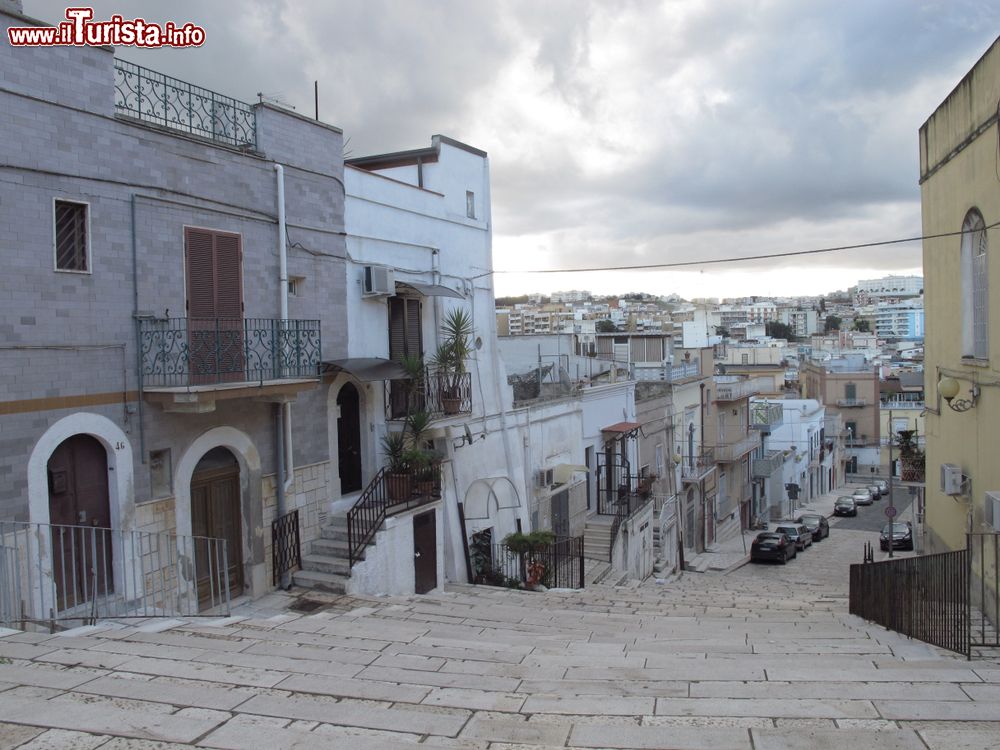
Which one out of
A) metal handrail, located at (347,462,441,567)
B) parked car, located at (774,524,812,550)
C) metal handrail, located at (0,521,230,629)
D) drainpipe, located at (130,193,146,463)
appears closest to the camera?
metal handrail, located at (0,521,230,629)

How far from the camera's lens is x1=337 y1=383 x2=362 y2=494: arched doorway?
14641mm

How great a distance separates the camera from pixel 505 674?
292 inches

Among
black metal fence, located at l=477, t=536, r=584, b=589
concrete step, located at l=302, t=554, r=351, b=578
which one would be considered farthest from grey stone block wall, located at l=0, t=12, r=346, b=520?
black metal fence, located at l=477, t=536, r=584, b=589

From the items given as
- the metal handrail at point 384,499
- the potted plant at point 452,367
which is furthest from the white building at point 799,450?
the metal handrail at point 384,499

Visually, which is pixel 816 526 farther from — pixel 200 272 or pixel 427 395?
pixel 200 272

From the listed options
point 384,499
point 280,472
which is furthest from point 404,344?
point 280,472

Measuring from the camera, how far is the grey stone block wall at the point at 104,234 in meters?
9.45

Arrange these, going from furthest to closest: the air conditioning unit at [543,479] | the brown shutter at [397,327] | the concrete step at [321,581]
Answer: the air conditioning unit at [543,479], the brown shutter at [397,327], the concrete step at [321,581]

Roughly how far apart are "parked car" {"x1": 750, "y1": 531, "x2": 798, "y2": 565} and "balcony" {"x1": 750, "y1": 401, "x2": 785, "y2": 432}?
14.3m

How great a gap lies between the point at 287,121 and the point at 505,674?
938 cm

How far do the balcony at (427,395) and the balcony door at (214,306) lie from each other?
11.9 ft

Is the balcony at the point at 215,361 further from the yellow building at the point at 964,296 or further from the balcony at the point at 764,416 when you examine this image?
the balcony at the point at 764,416

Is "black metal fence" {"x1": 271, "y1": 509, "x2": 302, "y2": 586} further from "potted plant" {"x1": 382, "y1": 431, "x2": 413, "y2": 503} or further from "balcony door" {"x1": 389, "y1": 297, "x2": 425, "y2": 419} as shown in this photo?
"balcony door" {"x1": 389, "y1": 297, "x2": 425, "y2": 419}

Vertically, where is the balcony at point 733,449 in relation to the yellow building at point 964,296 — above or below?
below
